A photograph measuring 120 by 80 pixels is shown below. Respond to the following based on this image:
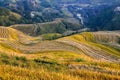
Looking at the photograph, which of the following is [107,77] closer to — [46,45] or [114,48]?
[46,45]

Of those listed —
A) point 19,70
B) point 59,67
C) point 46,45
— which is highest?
point 19,70

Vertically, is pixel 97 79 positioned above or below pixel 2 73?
below

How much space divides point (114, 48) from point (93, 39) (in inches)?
2310

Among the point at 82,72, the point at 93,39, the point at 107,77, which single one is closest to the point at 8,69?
the point at 82,72

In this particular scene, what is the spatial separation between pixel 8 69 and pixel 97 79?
474 centimetres

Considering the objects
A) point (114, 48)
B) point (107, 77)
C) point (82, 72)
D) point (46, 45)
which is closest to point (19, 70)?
point (82, 72)

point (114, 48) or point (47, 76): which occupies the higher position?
point (47, 76)

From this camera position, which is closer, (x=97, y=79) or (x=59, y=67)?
(x=97, y=79)

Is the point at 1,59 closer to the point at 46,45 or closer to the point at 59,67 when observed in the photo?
the point at 59,67

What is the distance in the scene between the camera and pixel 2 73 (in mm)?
12953

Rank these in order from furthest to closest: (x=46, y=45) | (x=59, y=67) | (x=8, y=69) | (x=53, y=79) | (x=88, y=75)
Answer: (x=46, y=45) → (x=59, y=67) → (x=88, y=75) → (x=8, y=69) → (x=53, y=79)

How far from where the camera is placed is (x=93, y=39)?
7830 inches

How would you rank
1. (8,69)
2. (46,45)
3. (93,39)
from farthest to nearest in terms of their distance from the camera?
(93,39), (46,45), (8,69)

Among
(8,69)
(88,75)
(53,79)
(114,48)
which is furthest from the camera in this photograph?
(114,48)
